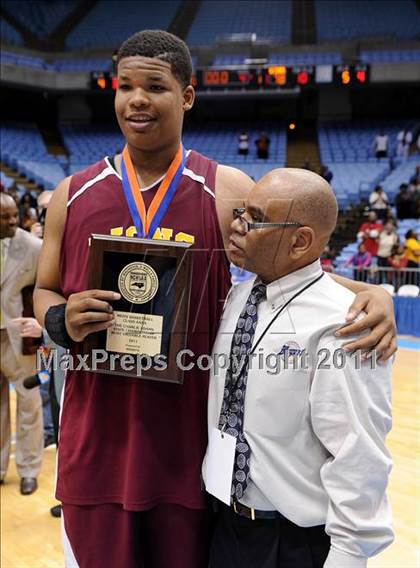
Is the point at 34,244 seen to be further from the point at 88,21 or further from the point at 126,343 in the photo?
the point at 88,21

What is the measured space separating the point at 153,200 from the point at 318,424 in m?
0.58

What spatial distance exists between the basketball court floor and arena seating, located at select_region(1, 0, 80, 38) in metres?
20.4

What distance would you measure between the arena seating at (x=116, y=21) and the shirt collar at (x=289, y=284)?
20199 mm

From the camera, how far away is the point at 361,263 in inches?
317

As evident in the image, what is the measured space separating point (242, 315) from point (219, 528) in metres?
0.47

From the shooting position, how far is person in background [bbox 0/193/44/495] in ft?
10.2

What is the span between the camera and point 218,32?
20109mm

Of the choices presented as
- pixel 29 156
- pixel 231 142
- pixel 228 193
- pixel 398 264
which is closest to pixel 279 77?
pixel 231 142

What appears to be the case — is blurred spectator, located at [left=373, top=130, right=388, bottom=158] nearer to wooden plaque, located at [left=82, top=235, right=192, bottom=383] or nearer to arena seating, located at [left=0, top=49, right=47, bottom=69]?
arena seating, located at [left=0, top=49, right=47, bottom=69]

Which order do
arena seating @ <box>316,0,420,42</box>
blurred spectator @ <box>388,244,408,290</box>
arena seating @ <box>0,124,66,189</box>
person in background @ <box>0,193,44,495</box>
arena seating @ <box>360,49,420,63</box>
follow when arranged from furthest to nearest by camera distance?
arena seating @ <box>316,0,420,42</box>, arena seating @ <box>360,49,420,63</box>, arena seating @ <box>0,124,66,189</box>, blurred spectator @ <box>388,244,408,290</box>, person in background @ <box>0,193,44,495</box>

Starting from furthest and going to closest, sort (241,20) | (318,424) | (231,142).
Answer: (241,20) < (231,142) < (318,424)

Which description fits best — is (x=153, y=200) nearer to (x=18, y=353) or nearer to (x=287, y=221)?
(x=287, y=221)

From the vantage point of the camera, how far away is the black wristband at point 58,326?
1209mm

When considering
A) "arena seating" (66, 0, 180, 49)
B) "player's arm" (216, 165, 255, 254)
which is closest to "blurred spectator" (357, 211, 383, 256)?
"player's arm" (216, 165, 255, 254)
